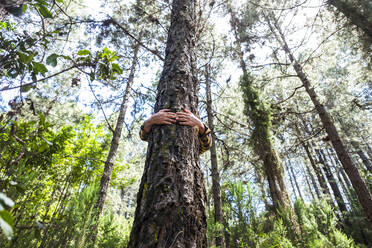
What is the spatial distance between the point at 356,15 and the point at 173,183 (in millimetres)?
7174

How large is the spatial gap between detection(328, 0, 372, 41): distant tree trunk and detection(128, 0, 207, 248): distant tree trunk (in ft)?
20.2

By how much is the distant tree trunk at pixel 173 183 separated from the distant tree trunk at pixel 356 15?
6.17 metres

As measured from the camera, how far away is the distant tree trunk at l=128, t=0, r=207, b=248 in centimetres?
106

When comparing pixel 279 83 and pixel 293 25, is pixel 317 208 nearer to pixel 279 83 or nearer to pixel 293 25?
pixel 293 25

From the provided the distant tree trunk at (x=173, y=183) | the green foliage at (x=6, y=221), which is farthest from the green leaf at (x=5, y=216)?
the distant tree trunk at (x=173, y=183)

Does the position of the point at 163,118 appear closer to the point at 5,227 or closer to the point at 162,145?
the point at 162,145

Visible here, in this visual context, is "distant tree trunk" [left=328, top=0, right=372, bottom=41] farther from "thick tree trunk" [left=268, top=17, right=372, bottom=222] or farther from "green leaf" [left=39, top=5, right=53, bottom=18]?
"green leaf" [left=39, top=5, right=53, bottom=18]

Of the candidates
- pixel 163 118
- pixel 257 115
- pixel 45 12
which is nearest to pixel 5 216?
pixel 163 118

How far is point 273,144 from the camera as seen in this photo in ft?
19.4

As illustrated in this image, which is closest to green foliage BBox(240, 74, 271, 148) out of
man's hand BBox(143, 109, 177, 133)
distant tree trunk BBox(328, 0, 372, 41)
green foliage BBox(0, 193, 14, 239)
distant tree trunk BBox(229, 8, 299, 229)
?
distant tree trunk BBox(229, 8, 299, 229)

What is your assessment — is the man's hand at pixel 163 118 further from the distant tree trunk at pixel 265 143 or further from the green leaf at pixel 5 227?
the distant tree trunk at pixel 265 143

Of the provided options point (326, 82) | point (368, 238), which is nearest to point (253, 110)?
point (368, 238)

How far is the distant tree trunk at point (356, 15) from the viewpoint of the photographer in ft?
16.8

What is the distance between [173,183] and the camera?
123 cm
